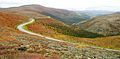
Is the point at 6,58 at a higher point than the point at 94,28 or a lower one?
higher

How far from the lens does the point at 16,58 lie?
13.8 m

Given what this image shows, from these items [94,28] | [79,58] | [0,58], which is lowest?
[94,28]

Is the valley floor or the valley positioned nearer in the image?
the valley floor

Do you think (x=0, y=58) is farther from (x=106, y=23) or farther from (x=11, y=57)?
(x=106, y=23)

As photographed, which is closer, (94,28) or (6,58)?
(6,58)

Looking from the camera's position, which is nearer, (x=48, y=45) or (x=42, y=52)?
(x=42, y=52)

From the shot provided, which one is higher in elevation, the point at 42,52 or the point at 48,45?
the point at 42,52

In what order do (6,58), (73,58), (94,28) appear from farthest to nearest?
(94,28), (73,58), (6,58)

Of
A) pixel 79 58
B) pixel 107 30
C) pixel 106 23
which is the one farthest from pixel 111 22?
pixel 79 58

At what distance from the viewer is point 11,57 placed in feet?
45.6

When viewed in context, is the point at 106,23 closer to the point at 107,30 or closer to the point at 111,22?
the point at 111,22

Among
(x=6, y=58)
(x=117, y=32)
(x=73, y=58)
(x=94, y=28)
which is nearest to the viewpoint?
(x=6, y=58)

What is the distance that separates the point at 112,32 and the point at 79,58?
151 meters

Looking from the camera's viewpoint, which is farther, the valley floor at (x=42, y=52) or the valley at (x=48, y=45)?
the valley at (x=48, y=45)
